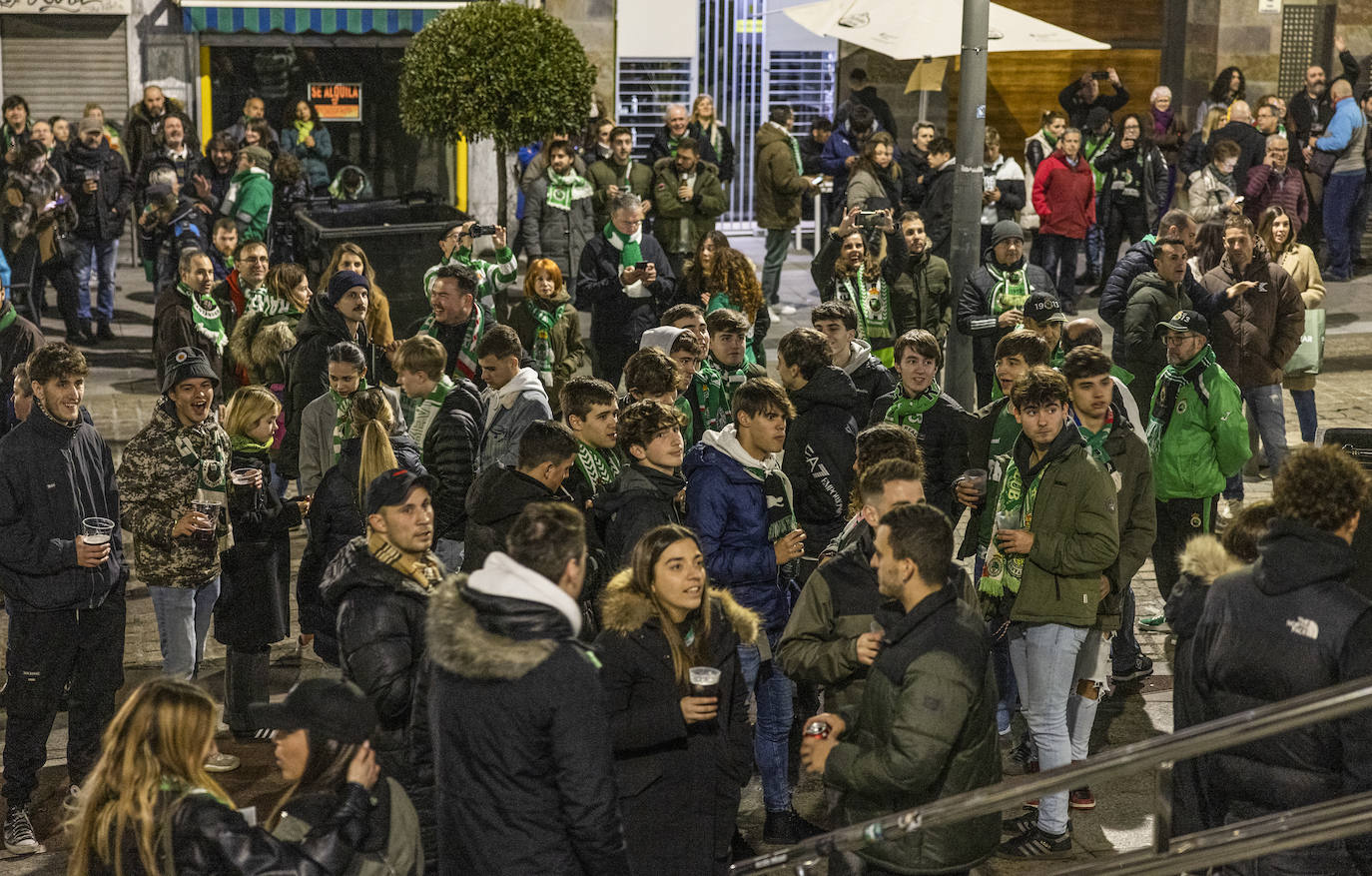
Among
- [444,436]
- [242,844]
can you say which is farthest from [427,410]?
[242,844]

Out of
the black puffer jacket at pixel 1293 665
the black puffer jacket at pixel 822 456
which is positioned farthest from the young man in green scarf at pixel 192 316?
the black puffer jacket at pixel 1293 665

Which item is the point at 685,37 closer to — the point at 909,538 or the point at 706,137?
the point at 706,137

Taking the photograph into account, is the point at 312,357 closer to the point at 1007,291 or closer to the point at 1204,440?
the point at 1007,291

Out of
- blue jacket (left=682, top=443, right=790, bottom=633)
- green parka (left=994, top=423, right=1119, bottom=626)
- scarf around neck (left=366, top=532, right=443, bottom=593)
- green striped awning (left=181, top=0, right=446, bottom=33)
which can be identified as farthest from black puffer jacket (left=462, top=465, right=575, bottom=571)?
green striped awning (left=181, top=0, right=446, bottom=33)

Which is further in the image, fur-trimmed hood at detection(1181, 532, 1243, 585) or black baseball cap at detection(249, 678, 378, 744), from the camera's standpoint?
fur-trimmed hood at detection(1181, 532, 1243, 585)

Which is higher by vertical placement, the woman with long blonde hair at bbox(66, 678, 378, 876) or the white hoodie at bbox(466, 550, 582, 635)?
the white hoodie at bbox(466, 550, 582, 635)

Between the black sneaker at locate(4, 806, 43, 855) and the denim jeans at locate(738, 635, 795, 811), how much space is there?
9.42 feet

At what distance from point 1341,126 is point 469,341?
1173 cm

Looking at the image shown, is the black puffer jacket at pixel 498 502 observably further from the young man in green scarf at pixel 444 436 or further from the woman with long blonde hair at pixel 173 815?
the woman with long blonde hair at pixel 173 815

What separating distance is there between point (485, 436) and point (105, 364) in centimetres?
811

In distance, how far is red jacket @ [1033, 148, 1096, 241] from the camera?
1647cm

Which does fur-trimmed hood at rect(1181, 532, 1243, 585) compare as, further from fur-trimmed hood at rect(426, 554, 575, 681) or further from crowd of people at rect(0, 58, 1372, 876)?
fur-trimmed hood at rect(426, 554, 575, 681)

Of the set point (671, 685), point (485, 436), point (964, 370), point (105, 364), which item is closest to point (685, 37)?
point (105, 364)

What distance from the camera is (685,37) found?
2016cm
